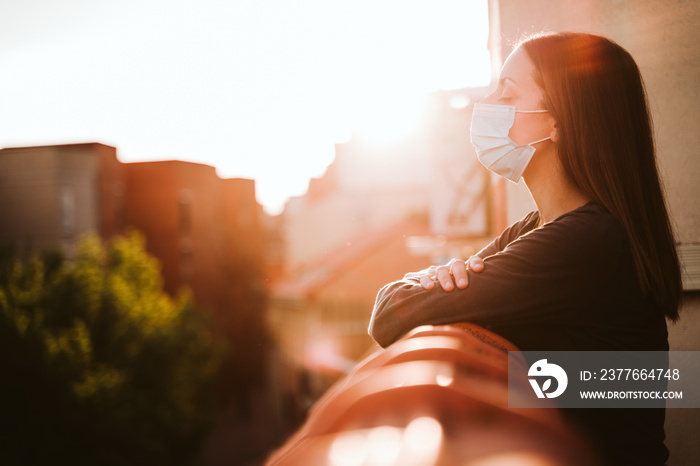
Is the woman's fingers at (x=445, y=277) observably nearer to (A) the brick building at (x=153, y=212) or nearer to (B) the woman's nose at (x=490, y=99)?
(B) the woman's nose at (x=490, y=99)

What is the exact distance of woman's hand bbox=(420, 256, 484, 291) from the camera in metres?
1.22

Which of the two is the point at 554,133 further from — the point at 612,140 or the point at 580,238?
the point at 580,238

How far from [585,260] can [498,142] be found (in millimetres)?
557

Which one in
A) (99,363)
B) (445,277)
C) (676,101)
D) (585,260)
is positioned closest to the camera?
(585,260)

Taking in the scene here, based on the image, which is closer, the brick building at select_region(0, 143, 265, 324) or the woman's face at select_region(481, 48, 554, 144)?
the woman's face at select_region(481, 48, 554, 144)

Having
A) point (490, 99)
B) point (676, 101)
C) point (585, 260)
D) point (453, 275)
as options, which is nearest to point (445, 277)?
point (453, 275)

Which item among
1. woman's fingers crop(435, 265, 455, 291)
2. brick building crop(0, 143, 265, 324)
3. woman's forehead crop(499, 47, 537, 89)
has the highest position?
woman's forehead crop(499, 47, 537, 89)

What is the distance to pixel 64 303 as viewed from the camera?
16375 mm

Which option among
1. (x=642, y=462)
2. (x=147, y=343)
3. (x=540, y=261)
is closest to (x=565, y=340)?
(x=540, y=261)

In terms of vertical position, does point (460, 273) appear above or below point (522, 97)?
below

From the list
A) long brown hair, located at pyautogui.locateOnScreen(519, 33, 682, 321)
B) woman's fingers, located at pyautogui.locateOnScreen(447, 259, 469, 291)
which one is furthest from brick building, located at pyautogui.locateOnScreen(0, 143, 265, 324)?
long brown hair, located at pyautogui.locateOnScreen(519, 33, 682, 321)

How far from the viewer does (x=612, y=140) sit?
4.17ft

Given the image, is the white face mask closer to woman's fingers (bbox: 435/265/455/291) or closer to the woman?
the woman

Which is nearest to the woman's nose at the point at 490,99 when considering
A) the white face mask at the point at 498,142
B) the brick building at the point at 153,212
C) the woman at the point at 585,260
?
the white face mask at the point at 498,142
